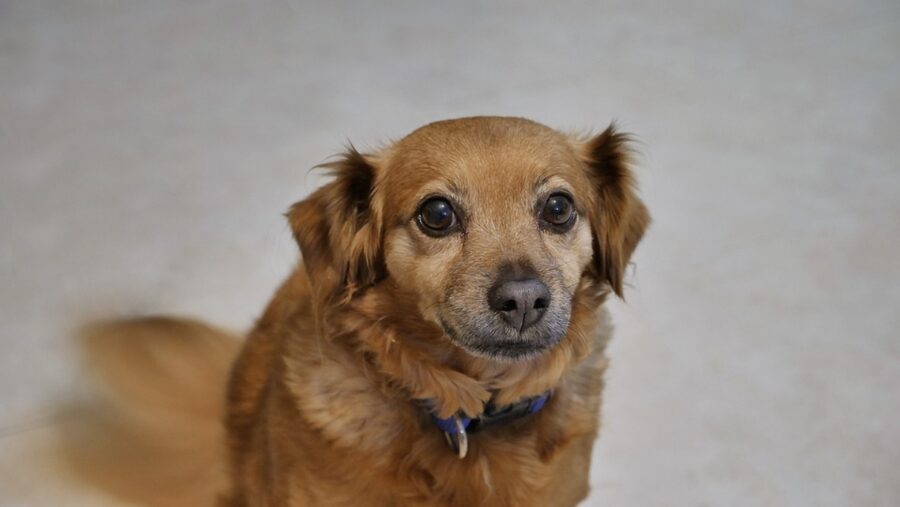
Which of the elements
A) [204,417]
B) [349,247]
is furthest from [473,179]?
[204,417]

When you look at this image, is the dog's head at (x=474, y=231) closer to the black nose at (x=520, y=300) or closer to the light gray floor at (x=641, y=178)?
the black nose at (x=520, y=300)

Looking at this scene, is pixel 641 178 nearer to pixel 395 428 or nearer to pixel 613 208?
pixel 613 208

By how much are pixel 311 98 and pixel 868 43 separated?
213 centimetres

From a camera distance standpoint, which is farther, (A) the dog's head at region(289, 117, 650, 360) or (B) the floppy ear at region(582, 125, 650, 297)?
(B) the floppy ear at region(582, 125, 650, 297)

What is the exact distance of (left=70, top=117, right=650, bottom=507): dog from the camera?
2.00m

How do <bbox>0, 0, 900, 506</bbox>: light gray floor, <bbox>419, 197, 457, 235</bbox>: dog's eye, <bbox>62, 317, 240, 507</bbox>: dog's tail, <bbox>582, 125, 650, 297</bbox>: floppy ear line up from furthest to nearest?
<bbox>0, 0, 900, 506</bbox>: light gray floor < <bbox>62, 317, 240, 507</bbox>: dog's tail < <bbox>582, 125, 650, 297</bbox>: floppy ear < <bbox>419, 197, 457, 235</bbox>: dog's eye

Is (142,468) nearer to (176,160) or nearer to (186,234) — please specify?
(186,234)

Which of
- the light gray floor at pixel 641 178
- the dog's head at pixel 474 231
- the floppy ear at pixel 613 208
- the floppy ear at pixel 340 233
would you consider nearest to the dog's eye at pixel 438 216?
the dog's head at pixel 474 231

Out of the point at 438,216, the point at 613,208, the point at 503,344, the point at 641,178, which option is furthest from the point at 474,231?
the point at 641,178

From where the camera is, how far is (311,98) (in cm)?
406

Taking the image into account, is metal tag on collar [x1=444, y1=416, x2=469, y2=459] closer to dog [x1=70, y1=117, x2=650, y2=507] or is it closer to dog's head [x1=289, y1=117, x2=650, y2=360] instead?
dog [x1=70, y1=117, x2=650, y2=507]

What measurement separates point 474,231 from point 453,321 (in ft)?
0.55

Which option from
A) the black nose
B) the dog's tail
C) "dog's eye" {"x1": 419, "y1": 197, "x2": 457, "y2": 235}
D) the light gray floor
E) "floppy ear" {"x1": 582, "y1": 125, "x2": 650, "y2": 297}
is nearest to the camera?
the black nose

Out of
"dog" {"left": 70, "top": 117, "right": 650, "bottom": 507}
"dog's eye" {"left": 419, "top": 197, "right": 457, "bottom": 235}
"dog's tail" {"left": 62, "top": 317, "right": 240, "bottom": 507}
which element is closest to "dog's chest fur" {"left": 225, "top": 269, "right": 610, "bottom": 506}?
"dog" {"left": 70, "top": 117, "right": 650, "bottom": 507}
